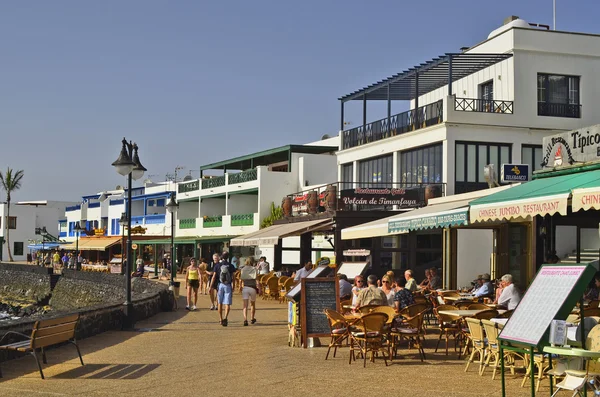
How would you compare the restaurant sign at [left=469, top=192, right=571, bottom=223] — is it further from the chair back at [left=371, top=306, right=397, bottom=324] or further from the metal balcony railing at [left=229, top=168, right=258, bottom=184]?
the metal balcony railing at [left=229, top=168, right=258, bottom=184]

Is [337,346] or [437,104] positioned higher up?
[437,104]

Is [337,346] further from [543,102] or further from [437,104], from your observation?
[543,102]

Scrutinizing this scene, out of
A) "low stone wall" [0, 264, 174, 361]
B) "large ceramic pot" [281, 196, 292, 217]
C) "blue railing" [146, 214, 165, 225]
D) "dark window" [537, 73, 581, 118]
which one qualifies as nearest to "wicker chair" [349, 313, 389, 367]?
"low stone wall" [0, 264, 174, 361]

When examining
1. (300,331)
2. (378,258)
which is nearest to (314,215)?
(378,258)

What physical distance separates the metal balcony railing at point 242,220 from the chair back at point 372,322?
106ft

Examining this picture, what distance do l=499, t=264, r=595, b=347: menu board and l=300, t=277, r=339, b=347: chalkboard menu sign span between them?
5.67 m

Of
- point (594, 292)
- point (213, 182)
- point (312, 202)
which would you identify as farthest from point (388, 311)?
point (213, 182)

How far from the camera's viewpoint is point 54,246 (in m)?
67.5

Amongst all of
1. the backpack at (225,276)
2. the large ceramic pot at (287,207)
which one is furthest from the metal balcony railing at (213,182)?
the backpack at (225,276)

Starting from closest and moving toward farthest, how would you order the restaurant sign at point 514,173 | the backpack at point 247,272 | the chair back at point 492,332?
1. the chair back at point 492,332
2. the restaurant sign at point 514,173
3. the backpack at point 247,272

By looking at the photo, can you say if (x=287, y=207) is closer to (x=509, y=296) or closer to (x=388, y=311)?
(x=509, y=296)

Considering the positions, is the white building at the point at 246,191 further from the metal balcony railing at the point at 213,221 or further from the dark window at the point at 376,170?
the dark window at the point at 376,170

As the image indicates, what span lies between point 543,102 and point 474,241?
716cm

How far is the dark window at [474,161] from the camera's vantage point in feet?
88.8
